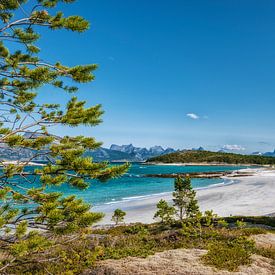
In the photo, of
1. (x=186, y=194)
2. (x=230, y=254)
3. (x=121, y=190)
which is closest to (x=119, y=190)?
(x=121, y=190)

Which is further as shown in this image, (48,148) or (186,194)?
(186,194)

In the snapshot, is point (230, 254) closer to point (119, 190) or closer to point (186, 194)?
point (186, 194)

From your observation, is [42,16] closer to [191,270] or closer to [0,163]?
[0,163]

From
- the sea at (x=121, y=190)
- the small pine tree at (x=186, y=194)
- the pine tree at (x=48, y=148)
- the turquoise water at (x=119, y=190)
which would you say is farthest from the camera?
the turquoise water at (x=119, y=190)

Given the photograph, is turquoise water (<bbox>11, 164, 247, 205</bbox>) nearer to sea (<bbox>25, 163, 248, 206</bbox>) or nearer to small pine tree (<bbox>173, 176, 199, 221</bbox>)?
sea (<bbox>25, 163, 248, 206</bbox>)

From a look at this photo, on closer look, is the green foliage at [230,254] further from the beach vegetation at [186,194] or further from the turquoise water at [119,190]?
the turquoise water at [119,190]

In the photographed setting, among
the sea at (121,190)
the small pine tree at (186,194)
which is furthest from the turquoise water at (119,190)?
the small pine tree at (186,194)

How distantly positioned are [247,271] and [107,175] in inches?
214

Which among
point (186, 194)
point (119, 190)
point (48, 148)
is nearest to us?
point (48, 148)

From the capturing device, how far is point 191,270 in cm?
895

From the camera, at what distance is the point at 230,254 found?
10219 millimetres

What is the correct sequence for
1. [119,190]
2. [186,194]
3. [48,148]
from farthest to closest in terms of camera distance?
1. [119,190]
2. [186,194]
3. [48,148]

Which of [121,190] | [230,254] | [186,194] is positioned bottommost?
[121,190]

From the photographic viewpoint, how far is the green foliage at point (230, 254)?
9.46 metres
